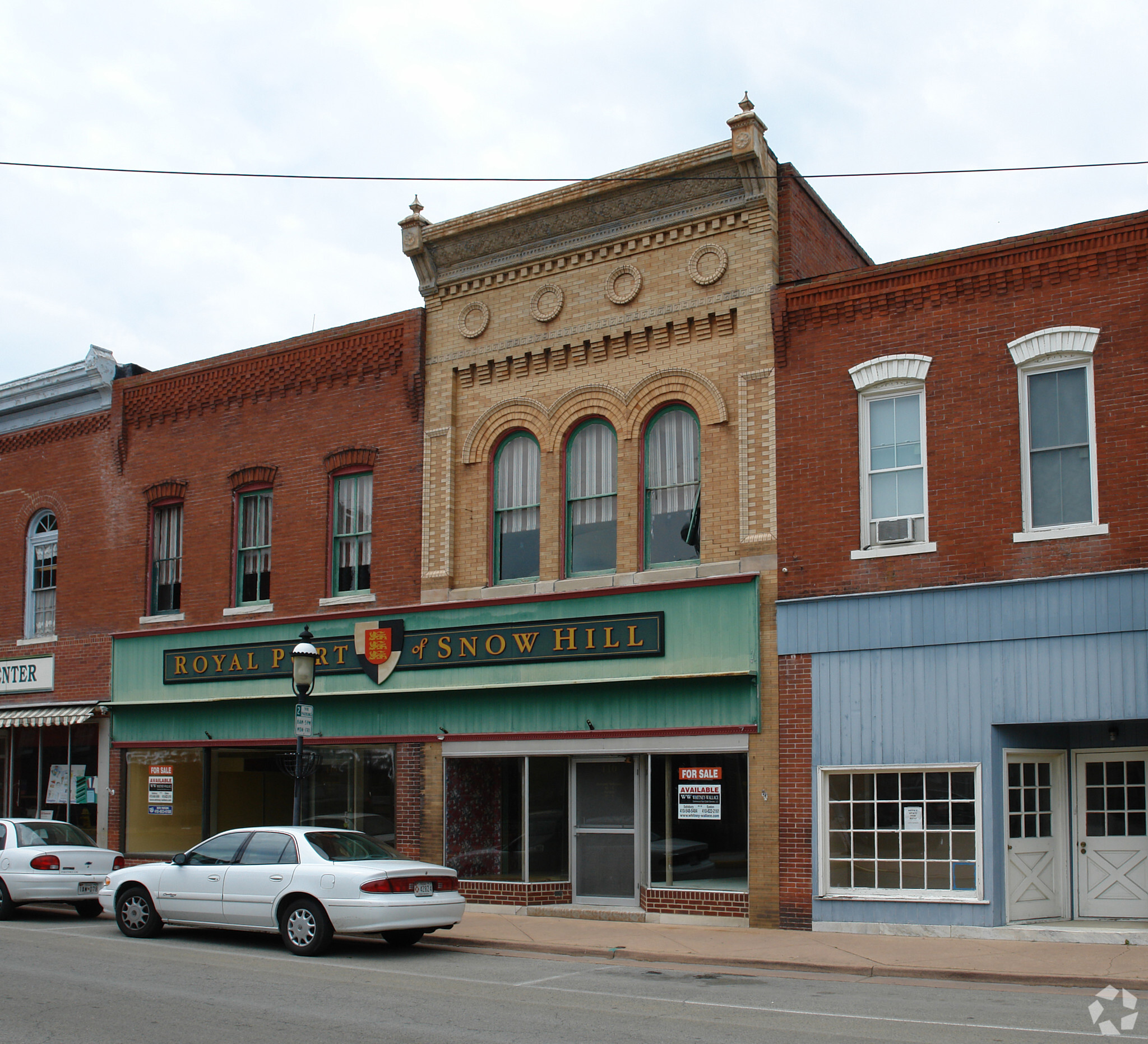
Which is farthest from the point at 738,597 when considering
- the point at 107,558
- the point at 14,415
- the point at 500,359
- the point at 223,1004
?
the point at 14,415

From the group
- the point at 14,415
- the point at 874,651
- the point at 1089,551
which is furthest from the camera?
the point at 14,415

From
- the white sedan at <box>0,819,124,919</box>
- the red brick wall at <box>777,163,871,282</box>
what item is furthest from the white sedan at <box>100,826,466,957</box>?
the red brick wall at <box>777,163,871,282</box>

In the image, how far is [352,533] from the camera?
20.7m

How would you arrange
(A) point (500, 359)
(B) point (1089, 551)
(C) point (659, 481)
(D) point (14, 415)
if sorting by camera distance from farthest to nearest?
(D) point (14, 415)
(A) point (500, 359)
(C) point (659, 481)
(B) point (1089, 551)

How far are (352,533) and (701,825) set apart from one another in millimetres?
7564

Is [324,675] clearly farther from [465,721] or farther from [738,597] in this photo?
[738,597]

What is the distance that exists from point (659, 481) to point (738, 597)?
2.25 m

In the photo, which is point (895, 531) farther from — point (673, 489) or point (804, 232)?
point (804, 232)

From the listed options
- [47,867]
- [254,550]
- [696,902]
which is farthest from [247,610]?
[696,902]

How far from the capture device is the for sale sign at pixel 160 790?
73.5 ft

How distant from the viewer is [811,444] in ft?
54.2

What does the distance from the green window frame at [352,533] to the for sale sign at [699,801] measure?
6.42 metres

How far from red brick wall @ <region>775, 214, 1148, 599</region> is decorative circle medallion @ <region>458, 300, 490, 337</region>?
492 centimetres

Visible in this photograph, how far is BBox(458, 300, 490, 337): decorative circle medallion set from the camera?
64.7 feet
